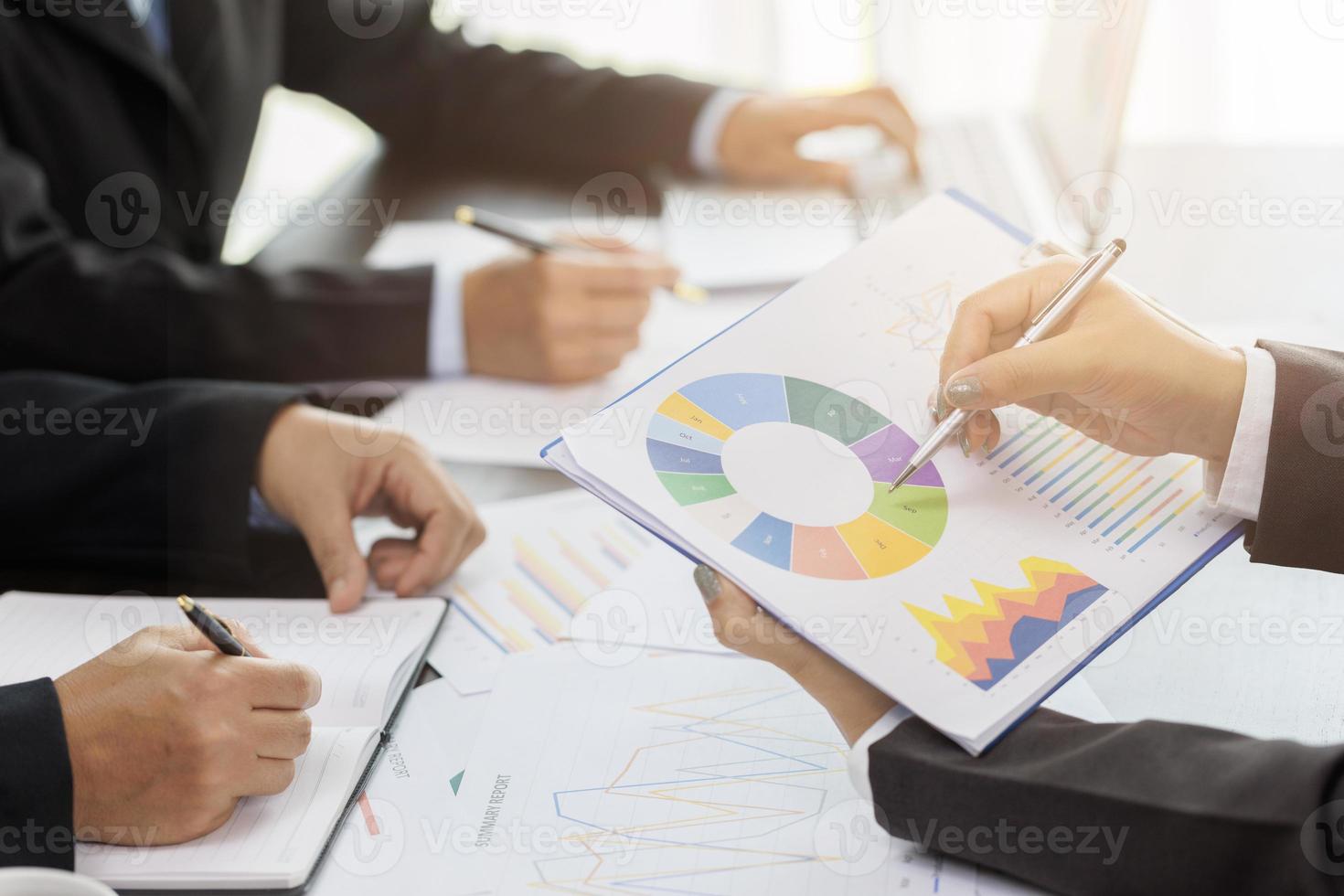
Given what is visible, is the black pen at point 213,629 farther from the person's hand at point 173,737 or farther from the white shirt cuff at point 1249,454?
the white shirt cuff at point 1249,454

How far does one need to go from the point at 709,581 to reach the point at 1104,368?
319mm

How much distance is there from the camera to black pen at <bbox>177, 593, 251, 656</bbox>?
2.40 ft

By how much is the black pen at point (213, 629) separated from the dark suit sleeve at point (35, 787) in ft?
0.33

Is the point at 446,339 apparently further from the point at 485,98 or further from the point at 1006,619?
the point at 1006,619

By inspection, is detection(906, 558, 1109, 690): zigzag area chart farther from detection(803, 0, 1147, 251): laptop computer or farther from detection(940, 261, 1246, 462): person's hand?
detection(803, 0, 1147, 251): laptop computer

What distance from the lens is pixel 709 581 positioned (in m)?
0.74

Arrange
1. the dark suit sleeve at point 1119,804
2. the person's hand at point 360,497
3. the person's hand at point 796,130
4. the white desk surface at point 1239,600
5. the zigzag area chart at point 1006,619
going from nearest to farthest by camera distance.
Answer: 1. the dark suit sleeve at point 1119,804
2. the zigzag area chart at point 1006,619
3. the white desk surface at point 1239,600
4. the person's hand at point 360,497
5. the person's hand at point 796,130

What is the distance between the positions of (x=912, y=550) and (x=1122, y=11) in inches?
33.3

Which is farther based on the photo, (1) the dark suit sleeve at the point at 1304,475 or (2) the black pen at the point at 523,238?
(2) the black pen at the point at 523,238

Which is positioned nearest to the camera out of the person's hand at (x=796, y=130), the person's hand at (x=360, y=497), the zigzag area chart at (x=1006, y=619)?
the zigzag area chart at (x=1006, y=619)

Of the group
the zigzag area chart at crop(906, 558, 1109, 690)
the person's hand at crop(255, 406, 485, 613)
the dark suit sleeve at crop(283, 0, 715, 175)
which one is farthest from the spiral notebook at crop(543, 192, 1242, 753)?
the dark suit sleeve at crop(283, 0, 715, 175)

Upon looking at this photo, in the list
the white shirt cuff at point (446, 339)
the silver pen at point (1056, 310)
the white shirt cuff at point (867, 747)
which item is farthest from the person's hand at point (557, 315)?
the white shirt cuff at point (867, 747)

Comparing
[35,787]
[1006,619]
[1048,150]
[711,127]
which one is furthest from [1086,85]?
[35,787]

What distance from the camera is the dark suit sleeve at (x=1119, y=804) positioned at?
0.61 m
